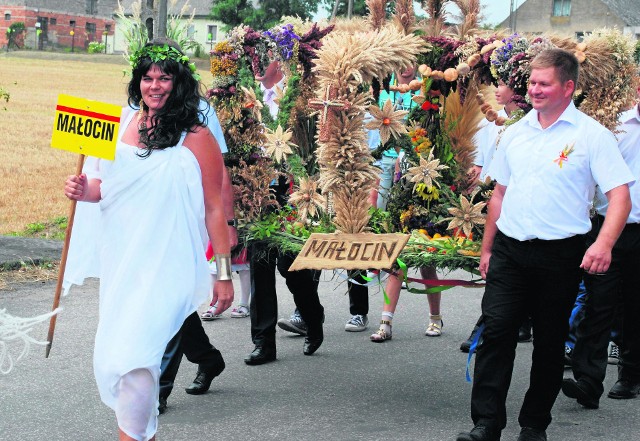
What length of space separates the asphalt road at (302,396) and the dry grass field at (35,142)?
1926 millimetres

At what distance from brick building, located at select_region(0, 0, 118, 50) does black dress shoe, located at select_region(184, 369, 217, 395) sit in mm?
82570

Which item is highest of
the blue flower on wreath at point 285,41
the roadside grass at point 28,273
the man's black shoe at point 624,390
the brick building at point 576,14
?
the brick building at point 576,14

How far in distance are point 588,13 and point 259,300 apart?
2888 inches

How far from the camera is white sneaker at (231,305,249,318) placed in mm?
8523

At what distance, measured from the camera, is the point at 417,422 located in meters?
5.91

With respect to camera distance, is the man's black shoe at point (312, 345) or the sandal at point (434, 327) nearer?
the man's black shoe at point (312, 345)

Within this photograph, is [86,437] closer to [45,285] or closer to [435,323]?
[435,323]

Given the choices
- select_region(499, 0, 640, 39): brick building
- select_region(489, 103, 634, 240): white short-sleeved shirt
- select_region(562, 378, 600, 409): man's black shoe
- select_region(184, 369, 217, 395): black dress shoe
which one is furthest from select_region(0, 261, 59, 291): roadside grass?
select_region(499, 0, 640, 39): brick building

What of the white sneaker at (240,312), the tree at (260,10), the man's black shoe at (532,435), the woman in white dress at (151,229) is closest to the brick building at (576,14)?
the tree at (260,10)

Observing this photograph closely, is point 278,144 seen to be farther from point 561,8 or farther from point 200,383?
point 561,8

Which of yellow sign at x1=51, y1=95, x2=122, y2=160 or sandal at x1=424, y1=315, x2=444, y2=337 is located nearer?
yellow sign at x1=51, y1=95, x2=122, y2=160

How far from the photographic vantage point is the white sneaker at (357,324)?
325 inches

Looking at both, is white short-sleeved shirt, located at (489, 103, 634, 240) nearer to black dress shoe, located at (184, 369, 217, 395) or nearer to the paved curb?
black dress shoe, located at (184, 369, 217, 395)

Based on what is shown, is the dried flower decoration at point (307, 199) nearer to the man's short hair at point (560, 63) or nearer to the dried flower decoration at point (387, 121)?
the dried flower decoration at point (387, 121)
